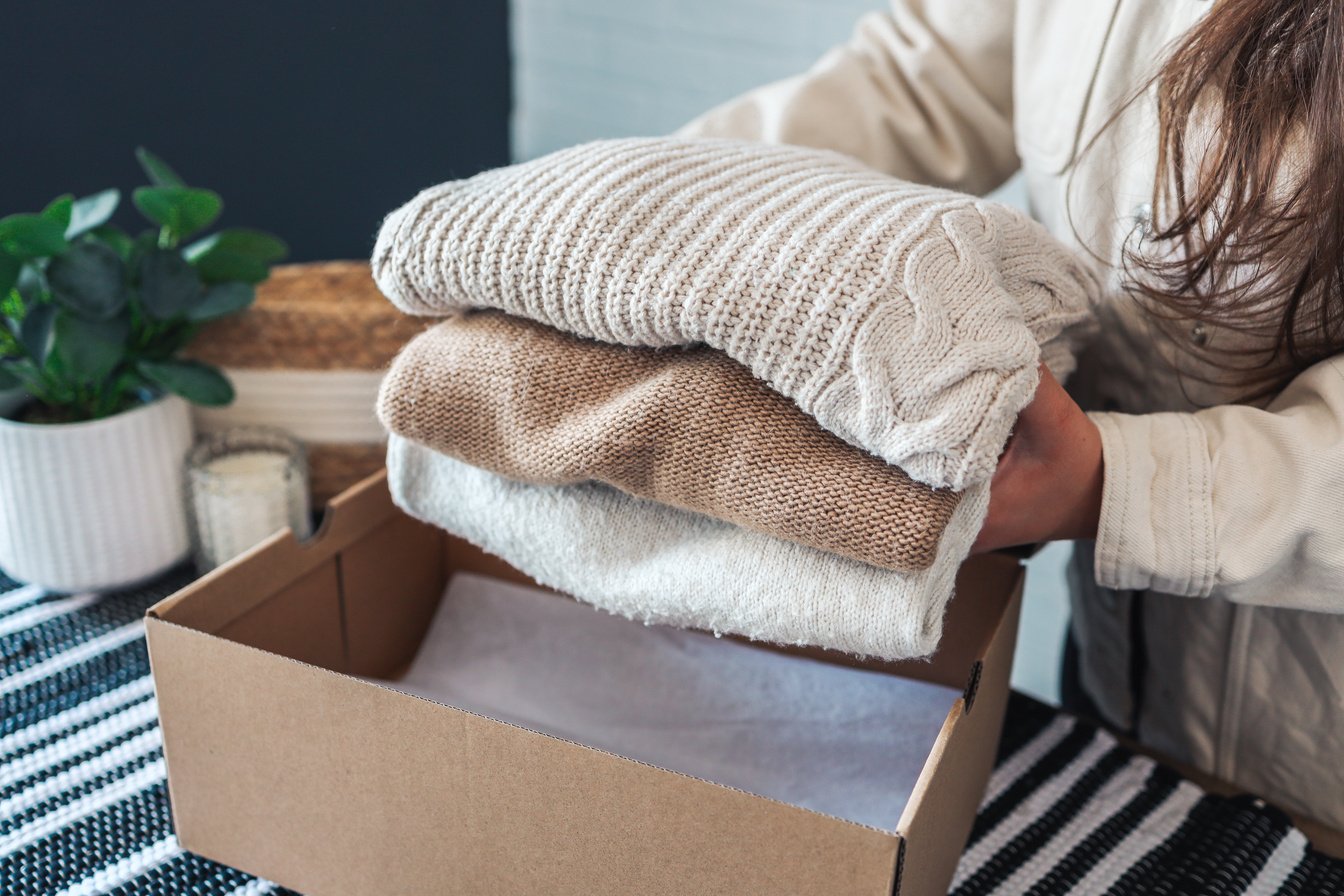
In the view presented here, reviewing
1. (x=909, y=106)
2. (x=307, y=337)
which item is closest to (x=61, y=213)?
(x=307, y=337)

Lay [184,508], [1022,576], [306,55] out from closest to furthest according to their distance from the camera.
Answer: [1022,576]
[184,508]
[306,55]

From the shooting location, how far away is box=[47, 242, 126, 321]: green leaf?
601 millimetres

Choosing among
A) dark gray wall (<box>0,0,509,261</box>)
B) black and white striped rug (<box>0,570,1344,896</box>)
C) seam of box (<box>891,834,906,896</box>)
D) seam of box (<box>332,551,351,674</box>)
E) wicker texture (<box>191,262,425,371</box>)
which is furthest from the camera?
dark gray wall (<box>0,0,509,261</box>)

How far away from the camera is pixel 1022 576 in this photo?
0.51 metres

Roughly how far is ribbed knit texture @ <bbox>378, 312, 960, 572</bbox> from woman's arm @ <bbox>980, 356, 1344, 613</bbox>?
7 cm

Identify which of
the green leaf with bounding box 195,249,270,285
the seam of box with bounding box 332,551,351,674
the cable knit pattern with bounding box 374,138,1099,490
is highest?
the cable knit pattern with bounding box 374,138,1099,490

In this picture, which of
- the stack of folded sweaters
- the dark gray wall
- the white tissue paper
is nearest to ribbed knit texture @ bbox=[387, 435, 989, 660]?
the stack of folded sweaters

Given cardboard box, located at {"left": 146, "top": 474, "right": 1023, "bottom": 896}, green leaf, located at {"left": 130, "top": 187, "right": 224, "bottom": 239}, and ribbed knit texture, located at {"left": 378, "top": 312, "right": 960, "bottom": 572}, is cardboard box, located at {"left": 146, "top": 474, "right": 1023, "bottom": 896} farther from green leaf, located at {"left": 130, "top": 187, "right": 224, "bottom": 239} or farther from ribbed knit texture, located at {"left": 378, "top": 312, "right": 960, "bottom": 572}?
green leaf, located at {"left": 130, "top": 187, "right": 224, "bottom": 239}

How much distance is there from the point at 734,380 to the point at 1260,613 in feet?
1.04

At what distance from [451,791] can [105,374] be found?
0.35 m

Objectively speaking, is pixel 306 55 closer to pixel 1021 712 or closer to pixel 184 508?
pixel 184 508

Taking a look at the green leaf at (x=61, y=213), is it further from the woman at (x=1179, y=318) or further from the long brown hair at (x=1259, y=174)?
the long brown hair at (x=1259, y=174)

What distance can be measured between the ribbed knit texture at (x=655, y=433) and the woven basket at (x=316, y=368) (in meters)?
0.24

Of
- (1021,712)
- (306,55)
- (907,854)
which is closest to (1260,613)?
(1021,712)
